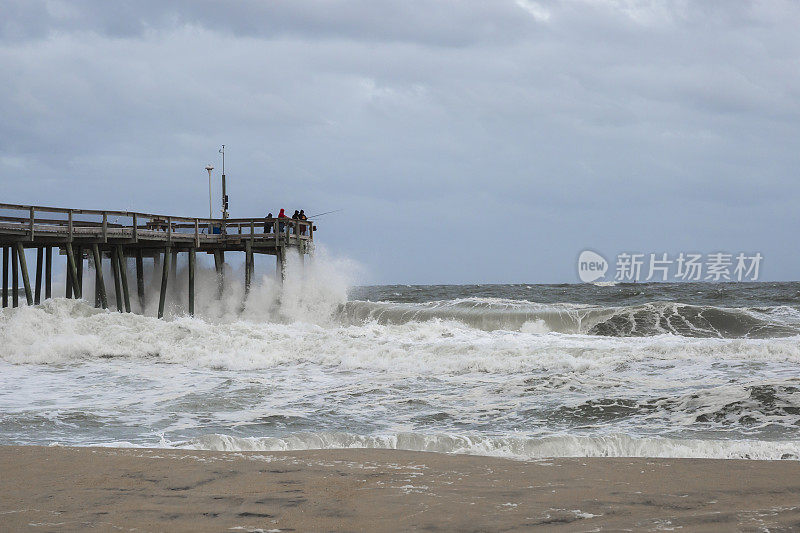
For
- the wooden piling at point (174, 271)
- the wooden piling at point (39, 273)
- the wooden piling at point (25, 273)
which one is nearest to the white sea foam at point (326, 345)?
the wooden piling at point (25, 273)

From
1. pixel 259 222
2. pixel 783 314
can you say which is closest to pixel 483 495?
pixel 259 222

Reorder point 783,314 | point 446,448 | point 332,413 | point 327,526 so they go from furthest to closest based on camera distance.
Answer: point 783,314 < point 332,413 < point 446,448 < point 327,526

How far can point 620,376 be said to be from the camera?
43.7ft

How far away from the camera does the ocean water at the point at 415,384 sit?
8477 millimetres

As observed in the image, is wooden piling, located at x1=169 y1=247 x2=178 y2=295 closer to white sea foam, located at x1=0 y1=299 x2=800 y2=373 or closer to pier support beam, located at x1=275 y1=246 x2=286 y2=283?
pier support beam, located at x1=275 y1=246 x2=286 y2=283

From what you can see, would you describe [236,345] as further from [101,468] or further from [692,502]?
[692,502]

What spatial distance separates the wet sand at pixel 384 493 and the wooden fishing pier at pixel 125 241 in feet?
51.5

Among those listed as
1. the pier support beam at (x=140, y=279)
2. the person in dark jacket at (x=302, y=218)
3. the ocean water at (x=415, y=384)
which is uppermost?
the person in dark jacket at (x=302, y=218)

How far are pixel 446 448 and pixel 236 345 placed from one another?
10765 millimetres

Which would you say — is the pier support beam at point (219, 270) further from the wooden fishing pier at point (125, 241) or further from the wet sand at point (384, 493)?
the wet sand at point (384, 493)

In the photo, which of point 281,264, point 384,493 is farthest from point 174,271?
point 384,493

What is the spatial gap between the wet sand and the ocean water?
1.09 m

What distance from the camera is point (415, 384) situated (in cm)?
1331

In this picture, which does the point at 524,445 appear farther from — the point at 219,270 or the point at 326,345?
the point at 219,270
